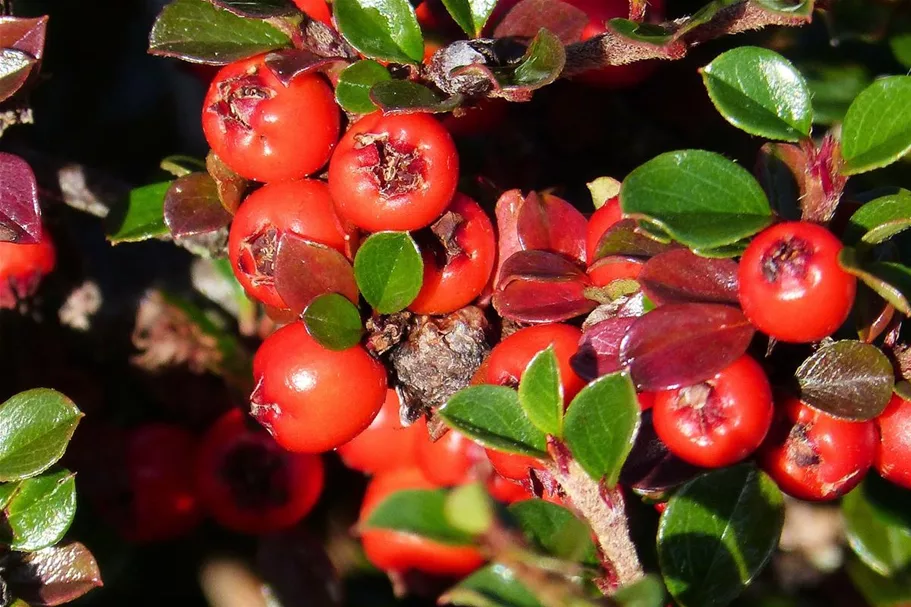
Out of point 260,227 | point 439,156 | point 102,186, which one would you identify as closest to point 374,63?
point 439,156

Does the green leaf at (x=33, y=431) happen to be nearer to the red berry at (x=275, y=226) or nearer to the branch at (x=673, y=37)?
the red berry at (x=275, y=226)

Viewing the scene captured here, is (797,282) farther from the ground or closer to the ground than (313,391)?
farther from the ground

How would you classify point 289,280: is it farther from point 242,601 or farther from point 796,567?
point 796,567

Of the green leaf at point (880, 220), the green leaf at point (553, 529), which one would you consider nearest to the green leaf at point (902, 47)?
the green leaf at point (880, 220)

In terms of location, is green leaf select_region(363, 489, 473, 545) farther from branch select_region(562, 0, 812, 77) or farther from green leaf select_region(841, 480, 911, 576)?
green leaf select_region(841, 480, 911, 576)

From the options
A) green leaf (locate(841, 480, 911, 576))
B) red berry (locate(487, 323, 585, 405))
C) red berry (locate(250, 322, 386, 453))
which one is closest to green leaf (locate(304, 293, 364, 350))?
red berry (locate(250, 322, 386, 453))

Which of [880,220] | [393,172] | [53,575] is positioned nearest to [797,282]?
[880,220]

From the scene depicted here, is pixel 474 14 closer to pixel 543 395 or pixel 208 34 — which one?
pixel 208 34
